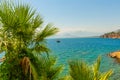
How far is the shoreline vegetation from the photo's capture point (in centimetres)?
759

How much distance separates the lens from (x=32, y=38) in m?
8.04

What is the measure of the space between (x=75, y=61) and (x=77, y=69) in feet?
0.81

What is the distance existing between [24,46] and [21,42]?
13 centimetres

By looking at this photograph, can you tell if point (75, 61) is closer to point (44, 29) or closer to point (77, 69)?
point (77, 69)

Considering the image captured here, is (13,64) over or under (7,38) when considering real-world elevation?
under

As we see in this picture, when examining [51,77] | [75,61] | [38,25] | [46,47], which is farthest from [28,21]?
[51,77]

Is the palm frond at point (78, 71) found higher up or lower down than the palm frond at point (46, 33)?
lower down

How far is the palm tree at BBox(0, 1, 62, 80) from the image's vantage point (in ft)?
24.8

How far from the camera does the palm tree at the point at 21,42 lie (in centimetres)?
757

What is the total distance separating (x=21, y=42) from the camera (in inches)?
311

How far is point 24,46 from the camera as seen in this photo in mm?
7898

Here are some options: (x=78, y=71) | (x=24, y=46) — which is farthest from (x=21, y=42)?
(x=78, y=71)

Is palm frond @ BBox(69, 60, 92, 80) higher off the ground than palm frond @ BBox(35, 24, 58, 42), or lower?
lower

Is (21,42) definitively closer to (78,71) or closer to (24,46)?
(24,46)
